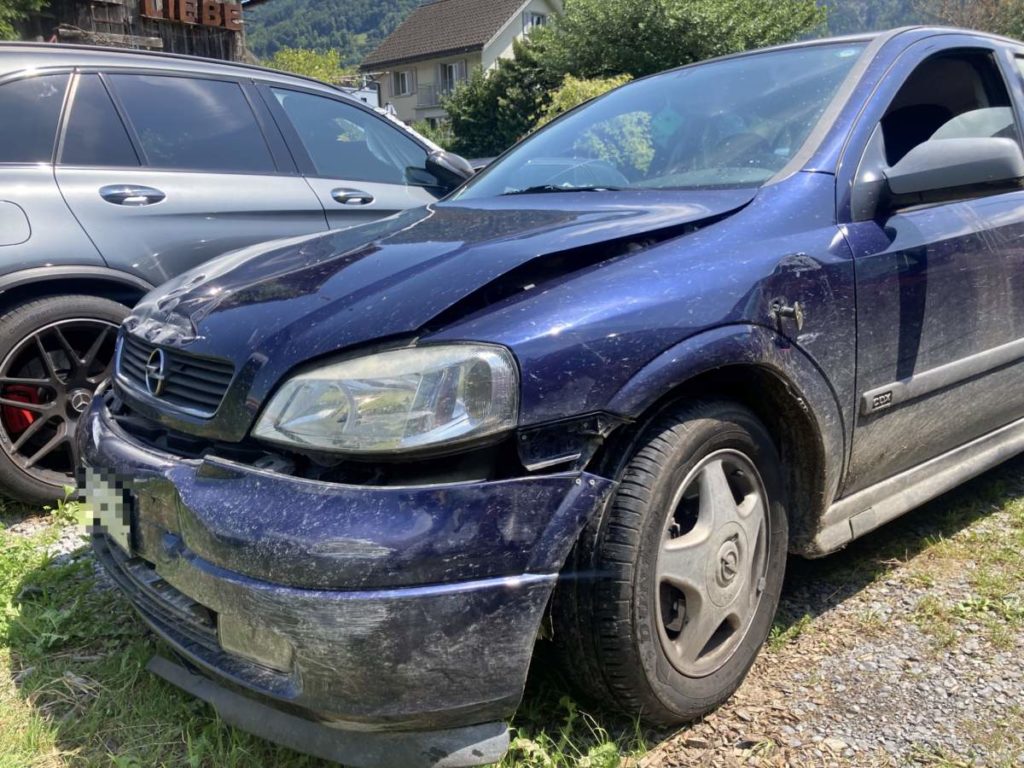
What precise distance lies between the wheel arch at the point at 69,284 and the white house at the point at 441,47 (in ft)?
134

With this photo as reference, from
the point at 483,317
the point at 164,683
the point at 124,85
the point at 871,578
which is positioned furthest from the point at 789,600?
the point at 124,85

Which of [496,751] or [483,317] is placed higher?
[483,317]

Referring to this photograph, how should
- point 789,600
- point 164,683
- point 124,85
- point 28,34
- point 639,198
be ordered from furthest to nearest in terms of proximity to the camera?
point 28,34
point 124,85
point 789,600
point 639,198
point 164,683

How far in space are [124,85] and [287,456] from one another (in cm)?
267

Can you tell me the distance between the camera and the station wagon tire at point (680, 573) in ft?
5.72

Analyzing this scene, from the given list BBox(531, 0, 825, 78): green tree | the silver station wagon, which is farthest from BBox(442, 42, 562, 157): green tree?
the silver station wagon

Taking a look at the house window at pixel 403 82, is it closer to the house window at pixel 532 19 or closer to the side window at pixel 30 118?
the house window at pixel 532 19

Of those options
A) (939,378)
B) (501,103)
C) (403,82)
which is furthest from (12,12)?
(403,82)

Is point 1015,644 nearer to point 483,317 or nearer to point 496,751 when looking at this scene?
point 496,751

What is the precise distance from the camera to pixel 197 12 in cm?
1188

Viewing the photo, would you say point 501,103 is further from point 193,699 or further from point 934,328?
point 193,699

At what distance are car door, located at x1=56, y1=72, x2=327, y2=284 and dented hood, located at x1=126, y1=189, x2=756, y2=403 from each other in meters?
1.04

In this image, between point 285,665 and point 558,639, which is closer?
point 285,665

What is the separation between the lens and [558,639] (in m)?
1.82
